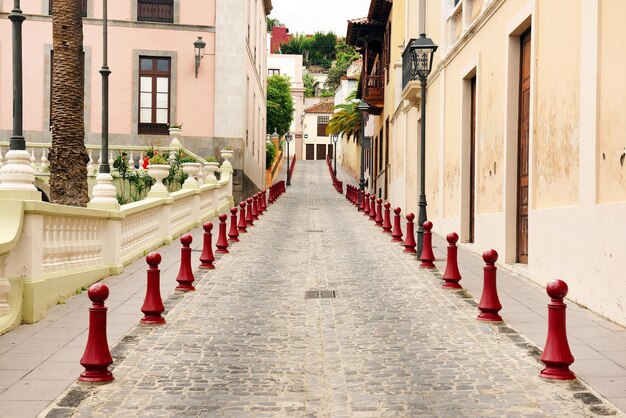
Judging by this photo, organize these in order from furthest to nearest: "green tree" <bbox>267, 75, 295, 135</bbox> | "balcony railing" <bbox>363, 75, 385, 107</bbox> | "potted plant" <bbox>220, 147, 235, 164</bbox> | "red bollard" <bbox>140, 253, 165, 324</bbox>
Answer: "green tree" <bbox>267, 75, 295, 135</bbox>
"balcony railing" <bbox>363, 75, 385, 107</bbox>
"potted plant" <bbox>220, 147, 235, 164</bbox>
"red bollard" <bbox>140, 253, 165, 324</bbox>

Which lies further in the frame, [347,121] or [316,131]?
[316,131]

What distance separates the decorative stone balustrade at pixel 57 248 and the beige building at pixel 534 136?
6.21 meters

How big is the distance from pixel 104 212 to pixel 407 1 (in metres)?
18.1

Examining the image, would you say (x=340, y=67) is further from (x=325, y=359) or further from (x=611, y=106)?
(x=325, y=359)

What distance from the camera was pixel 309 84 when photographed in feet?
359

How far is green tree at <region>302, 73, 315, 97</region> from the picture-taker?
108062mm

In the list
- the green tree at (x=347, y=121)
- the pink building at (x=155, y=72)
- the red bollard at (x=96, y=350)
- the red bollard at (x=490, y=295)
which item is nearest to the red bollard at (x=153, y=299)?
the red bollard at (x=96, y=350)

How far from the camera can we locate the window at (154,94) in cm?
2830

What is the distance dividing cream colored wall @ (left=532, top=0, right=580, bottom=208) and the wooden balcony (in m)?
24.9

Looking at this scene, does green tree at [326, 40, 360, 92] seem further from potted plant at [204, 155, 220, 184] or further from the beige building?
the beige building

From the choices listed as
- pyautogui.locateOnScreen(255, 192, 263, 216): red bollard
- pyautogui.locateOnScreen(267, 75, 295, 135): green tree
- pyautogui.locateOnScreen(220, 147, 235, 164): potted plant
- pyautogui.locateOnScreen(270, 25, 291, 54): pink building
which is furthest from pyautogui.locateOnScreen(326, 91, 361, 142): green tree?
pyautogui.locateOnScreen(270, 25, 291, 54): pink building

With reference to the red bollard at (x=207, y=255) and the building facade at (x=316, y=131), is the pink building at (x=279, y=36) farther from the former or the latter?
the red bollard at (x=207, y=255)

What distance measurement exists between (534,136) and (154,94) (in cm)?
1983

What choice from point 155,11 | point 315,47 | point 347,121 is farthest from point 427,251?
point 315,47
